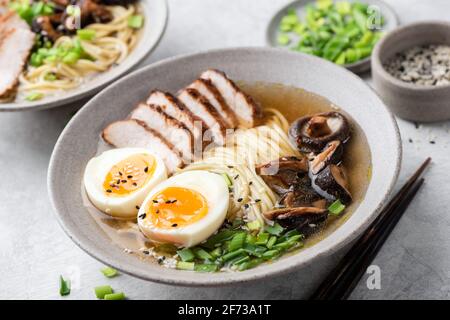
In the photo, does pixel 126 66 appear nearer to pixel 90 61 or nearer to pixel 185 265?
pixel 90 61

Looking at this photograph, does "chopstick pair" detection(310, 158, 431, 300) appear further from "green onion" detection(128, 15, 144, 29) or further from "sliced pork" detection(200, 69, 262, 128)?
"green onion" detection(128, 15, 144, 29)

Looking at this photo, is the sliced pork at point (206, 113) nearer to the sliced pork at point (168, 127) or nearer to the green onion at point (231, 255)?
the sliced pork at point (168, 127)

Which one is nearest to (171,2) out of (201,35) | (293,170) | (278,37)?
(201,35)

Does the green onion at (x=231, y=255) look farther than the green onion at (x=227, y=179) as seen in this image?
No

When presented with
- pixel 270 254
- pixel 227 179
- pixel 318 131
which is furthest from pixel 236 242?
pixel 318 131

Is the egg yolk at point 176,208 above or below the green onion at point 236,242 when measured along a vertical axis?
above

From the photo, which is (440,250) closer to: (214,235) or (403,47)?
(214,235)

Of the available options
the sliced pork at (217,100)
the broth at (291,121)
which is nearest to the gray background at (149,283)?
the broth at (291,121)

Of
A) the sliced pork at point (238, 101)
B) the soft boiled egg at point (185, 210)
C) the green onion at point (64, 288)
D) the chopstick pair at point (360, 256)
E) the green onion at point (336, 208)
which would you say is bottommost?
the green onion at point (64, 288)
